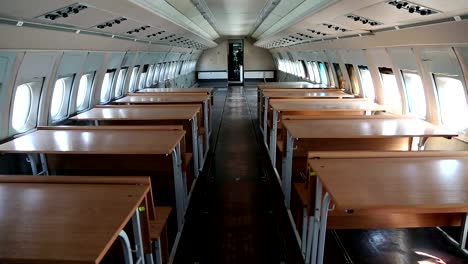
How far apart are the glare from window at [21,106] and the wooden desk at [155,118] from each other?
70cm

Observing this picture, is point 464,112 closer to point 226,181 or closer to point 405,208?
point 405,208

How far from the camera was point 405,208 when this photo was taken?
7.10ft

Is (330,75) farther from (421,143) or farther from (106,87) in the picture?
(106,87)

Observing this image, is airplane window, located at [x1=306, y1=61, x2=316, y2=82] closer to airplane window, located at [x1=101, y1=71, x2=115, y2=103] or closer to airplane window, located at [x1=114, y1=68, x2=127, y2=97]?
airplane window, located at [x1=114, y1=68, x2=127, y2=97]

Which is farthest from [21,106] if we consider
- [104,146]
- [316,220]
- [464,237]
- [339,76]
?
[339,76]

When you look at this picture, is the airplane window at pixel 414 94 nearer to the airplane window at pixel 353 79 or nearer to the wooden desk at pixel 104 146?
the airplane window at pixel 353 79

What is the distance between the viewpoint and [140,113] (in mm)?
5707

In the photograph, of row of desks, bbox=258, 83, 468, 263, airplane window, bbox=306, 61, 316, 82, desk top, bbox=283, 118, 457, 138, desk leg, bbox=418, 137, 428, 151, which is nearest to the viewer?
row of desks, bbox=258, 83, 468, 263

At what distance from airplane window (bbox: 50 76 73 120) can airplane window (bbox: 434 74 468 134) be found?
6.38m

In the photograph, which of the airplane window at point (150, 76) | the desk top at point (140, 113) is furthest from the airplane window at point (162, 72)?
the desk top at point (140, 113)

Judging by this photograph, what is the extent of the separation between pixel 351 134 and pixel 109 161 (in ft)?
9.81

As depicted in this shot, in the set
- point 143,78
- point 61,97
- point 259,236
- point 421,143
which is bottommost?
point 259,236

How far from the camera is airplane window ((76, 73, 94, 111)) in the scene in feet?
23.5

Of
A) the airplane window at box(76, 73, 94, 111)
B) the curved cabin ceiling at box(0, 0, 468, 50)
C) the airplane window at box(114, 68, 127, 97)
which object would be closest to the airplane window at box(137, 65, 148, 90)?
the airplane window at box(114, 68, 127, 97)
